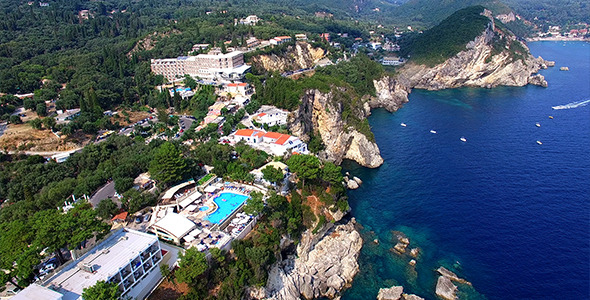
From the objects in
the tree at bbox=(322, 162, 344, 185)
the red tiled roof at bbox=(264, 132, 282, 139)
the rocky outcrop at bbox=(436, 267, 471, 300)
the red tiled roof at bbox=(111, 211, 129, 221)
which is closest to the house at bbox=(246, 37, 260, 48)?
the red tiled roof at bbox=(264, 132, 282, 139)

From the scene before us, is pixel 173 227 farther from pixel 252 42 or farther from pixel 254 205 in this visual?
pixel 252 42

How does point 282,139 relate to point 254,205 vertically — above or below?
above

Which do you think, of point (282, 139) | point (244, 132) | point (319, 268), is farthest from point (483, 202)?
point (244, 132)

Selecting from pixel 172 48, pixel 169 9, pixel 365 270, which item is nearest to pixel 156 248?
pixel 365 270

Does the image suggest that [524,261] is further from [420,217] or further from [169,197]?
[169,197]

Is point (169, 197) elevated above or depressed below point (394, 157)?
above

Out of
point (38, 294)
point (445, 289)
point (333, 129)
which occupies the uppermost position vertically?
point (38, 294)
